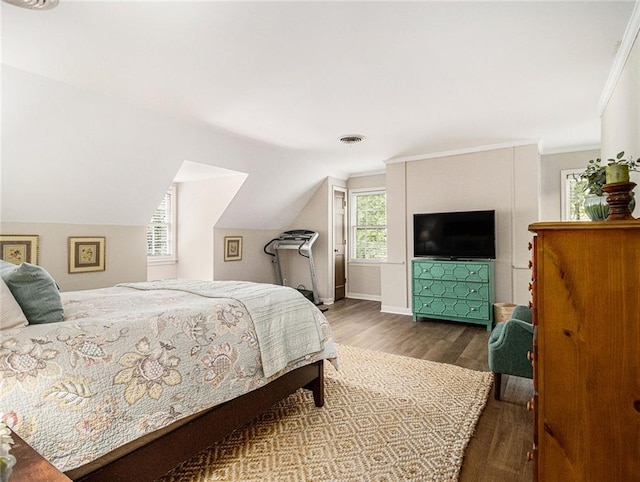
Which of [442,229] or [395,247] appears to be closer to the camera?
[442,229]

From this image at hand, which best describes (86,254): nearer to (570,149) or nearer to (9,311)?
(9,311)

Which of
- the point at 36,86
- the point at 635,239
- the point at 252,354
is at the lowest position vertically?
the point at 252,354

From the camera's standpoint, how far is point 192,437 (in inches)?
62.6

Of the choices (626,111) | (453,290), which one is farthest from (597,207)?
(453,290)

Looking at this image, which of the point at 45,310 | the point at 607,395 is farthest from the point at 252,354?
the point at 607,395

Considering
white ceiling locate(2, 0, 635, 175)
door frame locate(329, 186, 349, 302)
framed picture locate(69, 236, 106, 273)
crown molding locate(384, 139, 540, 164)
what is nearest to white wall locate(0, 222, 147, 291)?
framed picture locate(69, 236, 106, 273)

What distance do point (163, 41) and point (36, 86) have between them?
49.2 inches

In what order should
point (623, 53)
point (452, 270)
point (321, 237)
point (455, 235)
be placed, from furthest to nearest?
point (321, 237) < point (455, 235) < point (452, 270) < point (623, 53)

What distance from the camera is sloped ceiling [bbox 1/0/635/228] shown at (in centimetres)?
191

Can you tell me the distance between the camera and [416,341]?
12.9 feet

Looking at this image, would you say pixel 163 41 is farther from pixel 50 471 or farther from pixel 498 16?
pixel 50 471

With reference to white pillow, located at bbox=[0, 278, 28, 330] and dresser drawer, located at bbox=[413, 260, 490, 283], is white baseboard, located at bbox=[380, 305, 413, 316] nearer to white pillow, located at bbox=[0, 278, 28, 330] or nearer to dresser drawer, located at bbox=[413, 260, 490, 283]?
dresser drawer, located at bbox=[413, 260, 490, 283]

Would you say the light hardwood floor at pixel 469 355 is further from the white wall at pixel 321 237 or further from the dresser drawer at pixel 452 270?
the dresser drawer at pixel 452 270

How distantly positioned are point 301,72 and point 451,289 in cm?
333
